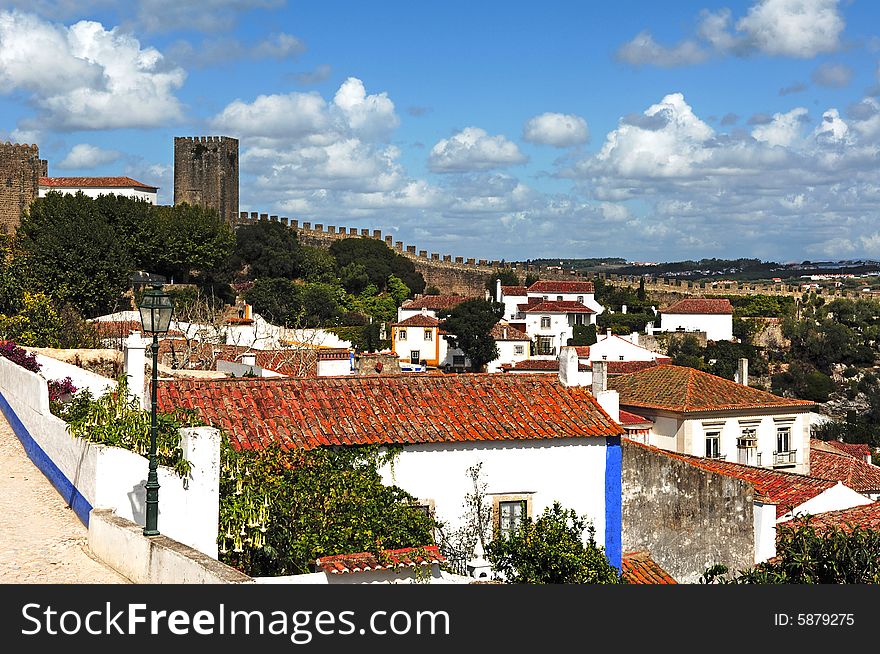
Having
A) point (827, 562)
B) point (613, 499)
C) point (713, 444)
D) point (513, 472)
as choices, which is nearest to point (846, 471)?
point (713, 444)

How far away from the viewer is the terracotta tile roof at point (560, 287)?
61312 mm

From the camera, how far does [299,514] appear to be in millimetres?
9180

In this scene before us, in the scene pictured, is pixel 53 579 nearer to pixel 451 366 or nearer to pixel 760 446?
pixel 760 446

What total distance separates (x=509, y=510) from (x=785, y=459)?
13613mm

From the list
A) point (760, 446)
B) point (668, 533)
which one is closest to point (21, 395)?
point (668, 533)

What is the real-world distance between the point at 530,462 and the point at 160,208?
155ft

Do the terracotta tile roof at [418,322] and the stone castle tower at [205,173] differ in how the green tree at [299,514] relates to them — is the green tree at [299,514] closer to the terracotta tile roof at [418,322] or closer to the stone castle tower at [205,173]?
the terracotta tile roof at [418,322]

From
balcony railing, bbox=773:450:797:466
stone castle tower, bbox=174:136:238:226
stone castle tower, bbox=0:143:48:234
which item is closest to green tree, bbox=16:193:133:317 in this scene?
stone castle tower, bbox=0:143:48:234

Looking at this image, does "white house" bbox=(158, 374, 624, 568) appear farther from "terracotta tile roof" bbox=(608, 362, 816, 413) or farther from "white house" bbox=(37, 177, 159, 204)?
"white house" bbox=(37, 177, 159, 204)

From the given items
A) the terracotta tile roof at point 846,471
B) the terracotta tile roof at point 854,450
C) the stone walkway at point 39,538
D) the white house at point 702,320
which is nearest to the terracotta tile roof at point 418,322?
the white house at point 702,320

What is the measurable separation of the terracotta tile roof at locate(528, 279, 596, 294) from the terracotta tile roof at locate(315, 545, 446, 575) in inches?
2084

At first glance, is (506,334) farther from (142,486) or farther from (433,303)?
(142,486)

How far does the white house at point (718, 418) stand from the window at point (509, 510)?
35.0 ft

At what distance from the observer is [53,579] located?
717cm
